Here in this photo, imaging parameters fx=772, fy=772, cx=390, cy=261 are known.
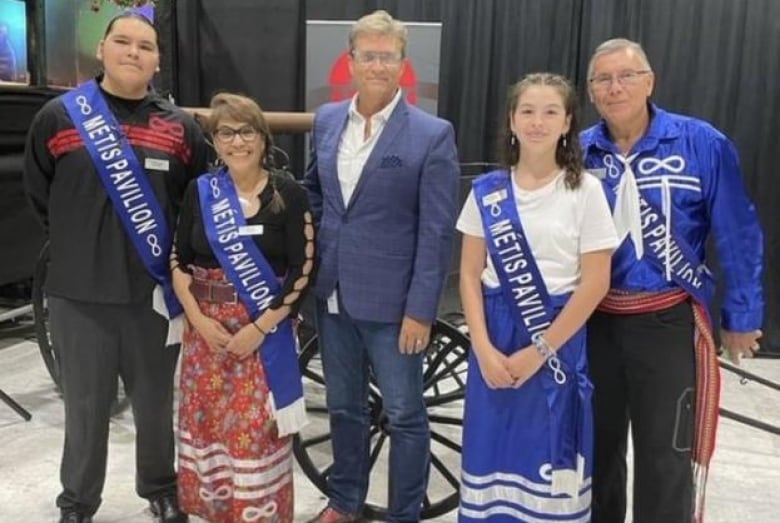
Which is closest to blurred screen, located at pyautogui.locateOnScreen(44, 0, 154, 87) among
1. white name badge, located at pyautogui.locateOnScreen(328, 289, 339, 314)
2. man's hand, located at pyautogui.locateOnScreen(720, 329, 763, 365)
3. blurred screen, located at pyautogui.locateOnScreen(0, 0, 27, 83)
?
blurred screen, located at pyautogui.locateOnScreen(0, 0, 27, 83)

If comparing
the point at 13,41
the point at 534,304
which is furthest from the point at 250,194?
the point at 13,41

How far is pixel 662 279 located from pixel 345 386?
2.78ft

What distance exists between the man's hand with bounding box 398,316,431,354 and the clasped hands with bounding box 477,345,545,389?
192 millimetres

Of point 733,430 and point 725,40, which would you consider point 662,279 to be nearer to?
point 733,430

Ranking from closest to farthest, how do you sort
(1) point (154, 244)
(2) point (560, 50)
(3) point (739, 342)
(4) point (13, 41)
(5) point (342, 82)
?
(3) point (739, 342) → (1) point (154, 244) → (4) point (13, 41) → (5) point (342, 82) → (2) point (560, 50)

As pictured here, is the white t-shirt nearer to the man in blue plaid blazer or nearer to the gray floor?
the man in blue plaid blazer

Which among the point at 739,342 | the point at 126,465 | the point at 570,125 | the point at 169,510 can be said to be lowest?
the point at 126,465

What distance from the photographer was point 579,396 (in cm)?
170

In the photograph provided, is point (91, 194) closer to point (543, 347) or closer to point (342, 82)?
point (543, 347)

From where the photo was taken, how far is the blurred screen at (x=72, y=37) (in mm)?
4254

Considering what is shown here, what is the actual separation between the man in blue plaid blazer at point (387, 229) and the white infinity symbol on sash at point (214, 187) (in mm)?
255

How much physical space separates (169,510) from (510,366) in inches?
44.3

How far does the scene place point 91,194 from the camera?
6.44 feet

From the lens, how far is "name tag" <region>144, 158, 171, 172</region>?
1985mm
